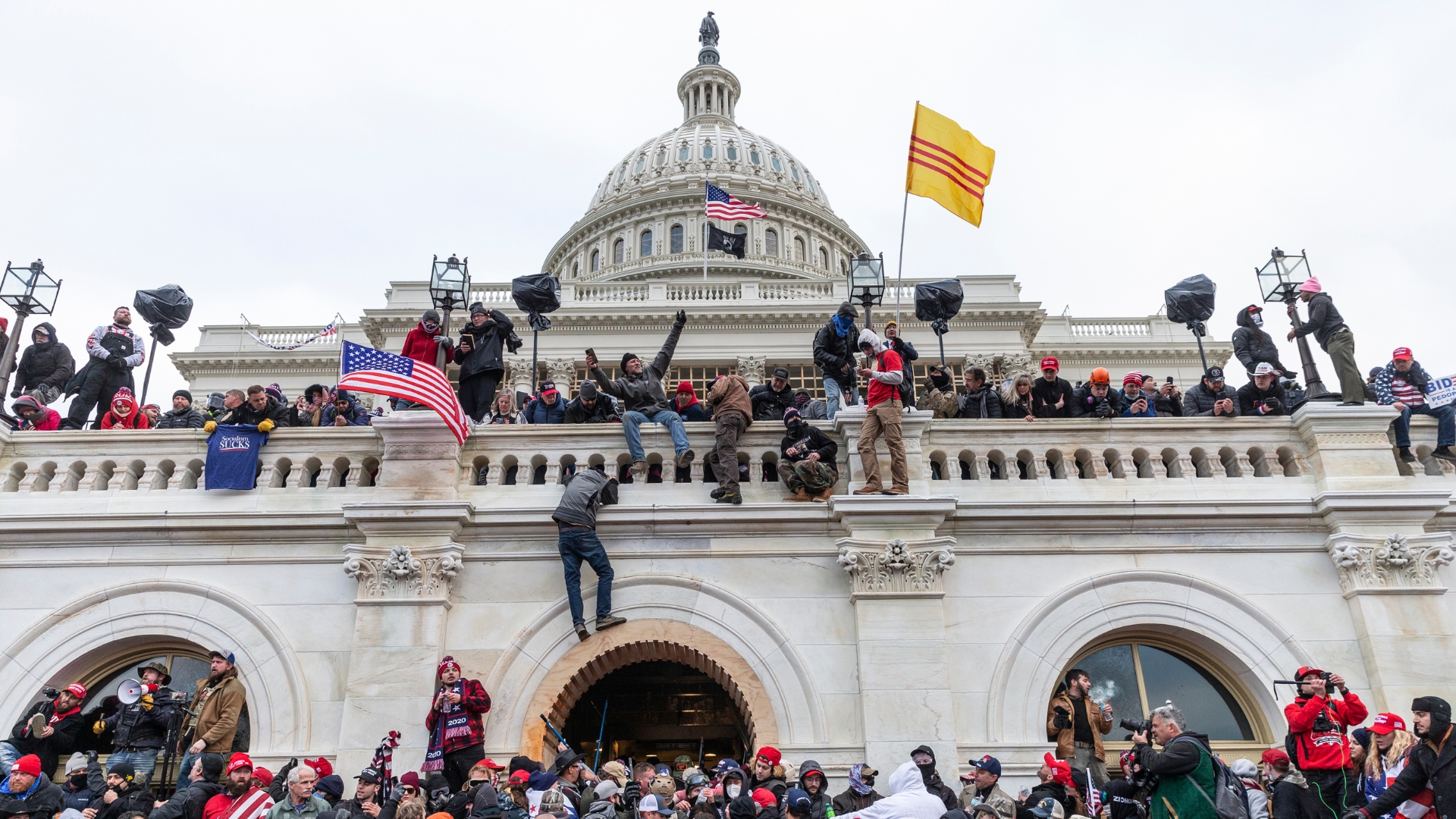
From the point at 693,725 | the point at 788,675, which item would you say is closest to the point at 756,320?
the point at 693,725

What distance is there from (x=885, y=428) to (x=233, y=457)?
7.89 m

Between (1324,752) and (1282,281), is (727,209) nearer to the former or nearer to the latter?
(1282,281)

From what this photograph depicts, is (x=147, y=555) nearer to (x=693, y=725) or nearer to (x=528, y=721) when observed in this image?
(x=528, y=721)

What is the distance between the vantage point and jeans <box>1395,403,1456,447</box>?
1259cm

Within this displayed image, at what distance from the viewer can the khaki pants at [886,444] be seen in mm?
11727

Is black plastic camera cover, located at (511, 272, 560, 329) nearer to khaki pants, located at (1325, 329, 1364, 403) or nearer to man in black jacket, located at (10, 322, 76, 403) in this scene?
man in black jacket, located at (10, 322, 76, 403)

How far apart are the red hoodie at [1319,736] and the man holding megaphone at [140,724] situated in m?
10.8

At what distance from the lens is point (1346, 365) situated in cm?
1305

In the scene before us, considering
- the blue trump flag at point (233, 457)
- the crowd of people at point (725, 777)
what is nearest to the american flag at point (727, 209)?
the blue trump flag at point (233, 457)

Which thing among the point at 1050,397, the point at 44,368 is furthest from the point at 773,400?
the point at 44,368

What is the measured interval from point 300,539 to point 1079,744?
913cm

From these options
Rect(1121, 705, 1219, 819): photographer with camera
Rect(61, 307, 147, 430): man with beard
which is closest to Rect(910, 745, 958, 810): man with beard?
Rect(1121, 705, 1219, 819): photographer with camera

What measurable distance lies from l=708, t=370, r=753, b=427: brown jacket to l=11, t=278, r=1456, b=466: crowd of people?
0.02 metres

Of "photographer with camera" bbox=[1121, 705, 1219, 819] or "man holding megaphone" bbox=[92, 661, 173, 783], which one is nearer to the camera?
"photographer with camera" bbox=[1121, 705, 1219, 819]
